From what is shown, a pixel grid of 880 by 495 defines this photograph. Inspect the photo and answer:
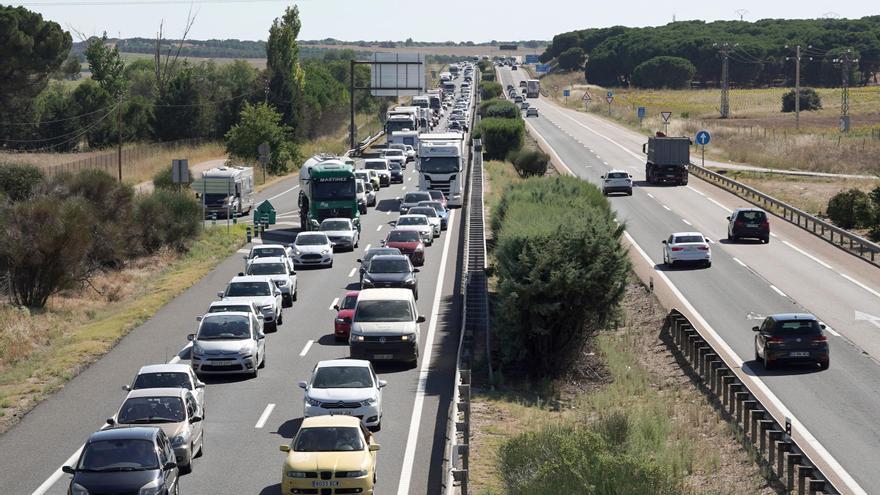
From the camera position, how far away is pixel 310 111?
415 feet

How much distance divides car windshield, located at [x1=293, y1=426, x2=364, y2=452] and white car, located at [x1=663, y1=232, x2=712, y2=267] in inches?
1162

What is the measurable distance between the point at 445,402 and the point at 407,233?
2158 cm

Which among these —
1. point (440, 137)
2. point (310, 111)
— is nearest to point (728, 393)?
point (440, 137)

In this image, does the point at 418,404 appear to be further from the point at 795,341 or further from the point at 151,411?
the point at 795,341

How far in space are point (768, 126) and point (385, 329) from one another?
101 metres

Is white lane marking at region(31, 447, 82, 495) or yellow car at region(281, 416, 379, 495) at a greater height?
yellow car at region(281, 416, 379, 495)

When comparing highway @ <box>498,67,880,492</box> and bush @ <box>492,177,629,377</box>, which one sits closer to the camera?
highway @ <box>498,67,880,492</box>

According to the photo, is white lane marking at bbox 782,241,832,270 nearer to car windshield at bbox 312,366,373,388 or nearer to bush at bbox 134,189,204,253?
bush at bbox 134,189,204,253

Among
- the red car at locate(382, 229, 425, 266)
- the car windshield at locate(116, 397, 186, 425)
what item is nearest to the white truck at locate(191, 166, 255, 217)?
the red car at locate(382, 229, 425, 266)

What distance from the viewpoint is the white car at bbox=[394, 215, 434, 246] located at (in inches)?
2077

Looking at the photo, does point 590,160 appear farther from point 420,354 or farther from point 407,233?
point 420,354

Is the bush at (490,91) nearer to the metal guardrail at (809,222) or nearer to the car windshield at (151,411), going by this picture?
the metal guardrail at (809,222)

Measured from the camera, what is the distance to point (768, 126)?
12612 centimetres

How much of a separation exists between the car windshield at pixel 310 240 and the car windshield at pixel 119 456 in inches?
1153
